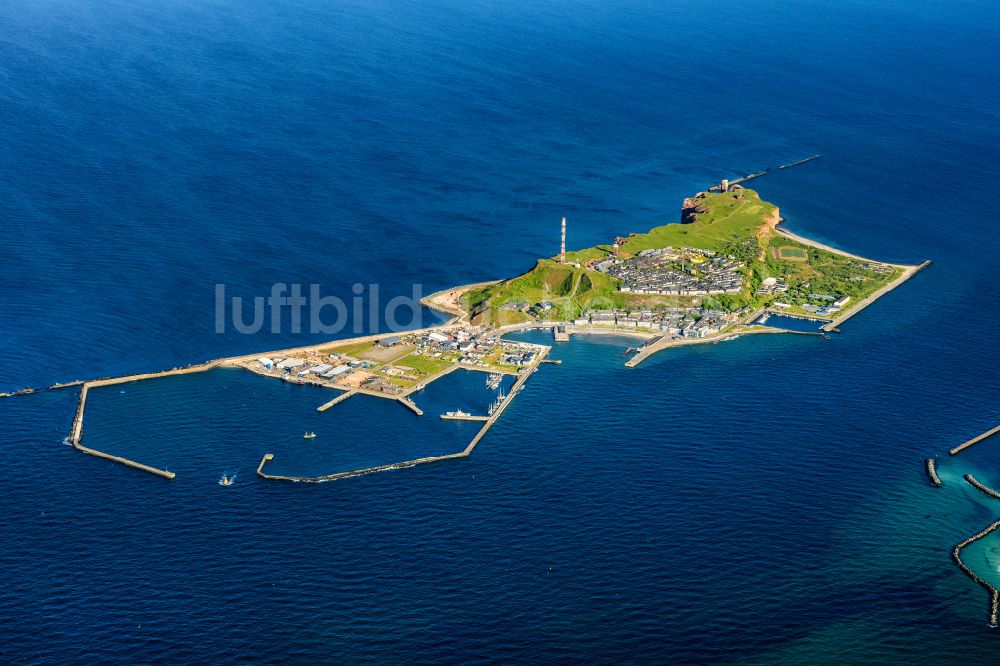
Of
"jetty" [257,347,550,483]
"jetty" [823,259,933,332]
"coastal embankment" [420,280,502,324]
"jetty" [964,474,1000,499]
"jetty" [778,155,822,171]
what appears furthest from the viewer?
"jetty" [778,155,822,171]

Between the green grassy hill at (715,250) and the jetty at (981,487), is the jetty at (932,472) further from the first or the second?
the green grassy hill at (715,250)

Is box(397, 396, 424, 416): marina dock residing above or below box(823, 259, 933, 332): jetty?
below

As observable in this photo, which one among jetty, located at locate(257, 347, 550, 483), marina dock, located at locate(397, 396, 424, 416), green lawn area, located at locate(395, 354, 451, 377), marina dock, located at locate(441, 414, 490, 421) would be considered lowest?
jetty, located at locate(257, 347, 550, 483)

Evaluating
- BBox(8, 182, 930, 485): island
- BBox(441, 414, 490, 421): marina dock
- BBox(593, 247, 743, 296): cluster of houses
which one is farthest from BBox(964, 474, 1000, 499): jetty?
BBox(593, 247, 743, 296): cluster of houses

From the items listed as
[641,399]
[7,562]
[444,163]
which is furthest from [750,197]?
[7,562]

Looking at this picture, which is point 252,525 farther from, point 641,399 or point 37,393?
point 641,399

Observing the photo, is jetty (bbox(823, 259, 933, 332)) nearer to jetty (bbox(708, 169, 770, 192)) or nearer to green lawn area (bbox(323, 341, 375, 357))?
jetty (bbox(708, 169, 770, 192))

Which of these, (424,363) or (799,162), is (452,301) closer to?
(424,363)

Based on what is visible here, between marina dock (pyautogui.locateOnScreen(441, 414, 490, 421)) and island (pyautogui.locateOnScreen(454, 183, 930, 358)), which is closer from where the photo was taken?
marina dock (pyautogui.locateOnScreen(441, 414, 490, 421))
